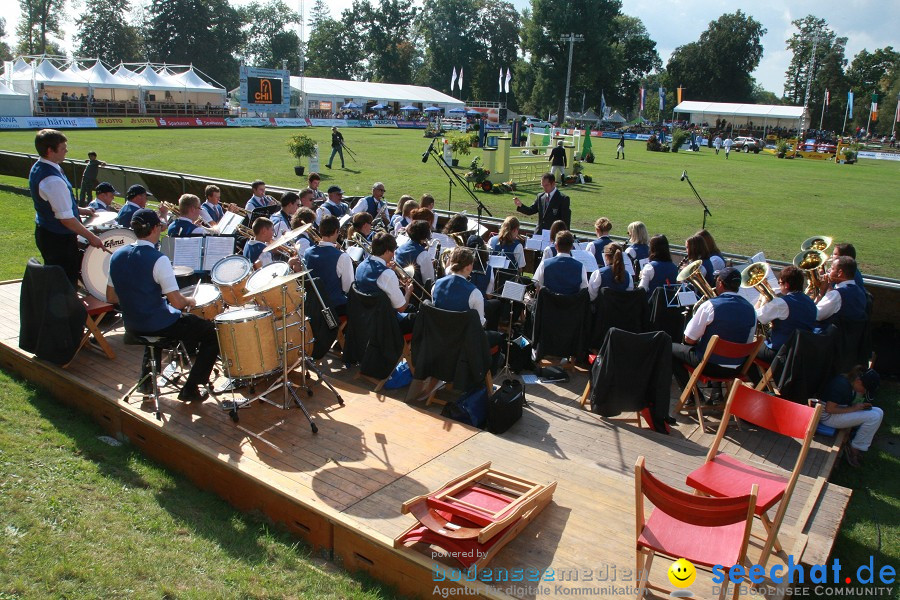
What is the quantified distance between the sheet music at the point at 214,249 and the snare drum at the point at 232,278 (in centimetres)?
135

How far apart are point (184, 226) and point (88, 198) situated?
9.94 m

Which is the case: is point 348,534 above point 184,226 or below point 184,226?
below

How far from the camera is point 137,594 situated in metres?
3.48

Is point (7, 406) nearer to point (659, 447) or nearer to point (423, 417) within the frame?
point (423, 417)

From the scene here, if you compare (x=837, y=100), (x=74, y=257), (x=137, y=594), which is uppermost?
(x=837, y=100)

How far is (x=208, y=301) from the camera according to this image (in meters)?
5.54

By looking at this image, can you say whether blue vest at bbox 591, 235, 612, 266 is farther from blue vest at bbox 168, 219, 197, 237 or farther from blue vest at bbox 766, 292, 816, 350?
blue vest at bbox 168, 219, 197, 237

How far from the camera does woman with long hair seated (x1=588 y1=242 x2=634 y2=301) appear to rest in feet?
23.1

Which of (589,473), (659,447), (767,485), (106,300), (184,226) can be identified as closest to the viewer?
(767,485)

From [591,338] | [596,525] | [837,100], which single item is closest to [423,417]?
[596,525]

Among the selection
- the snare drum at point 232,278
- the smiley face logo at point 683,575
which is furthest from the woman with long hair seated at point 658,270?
the snare drum at point 232,278

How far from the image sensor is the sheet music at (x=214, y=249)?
282 inches

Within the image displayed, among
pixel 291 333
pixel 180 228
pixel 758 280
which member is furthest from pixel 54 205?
pixel 758 280

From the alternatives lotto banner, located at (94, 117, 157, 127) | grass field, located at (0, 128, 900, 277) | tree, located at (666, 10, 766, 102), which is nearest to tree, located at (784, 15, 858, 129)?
tree, located at (666, 10, 766, 102)
